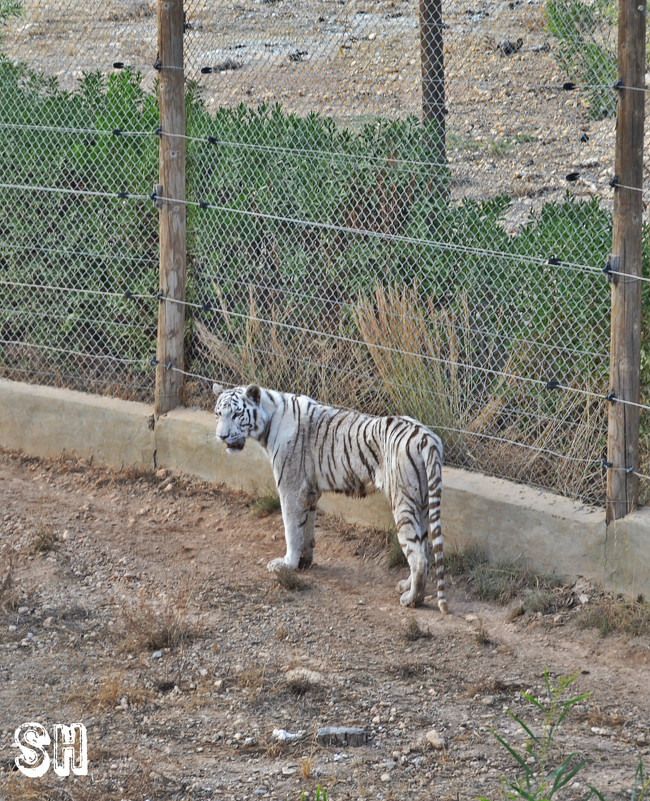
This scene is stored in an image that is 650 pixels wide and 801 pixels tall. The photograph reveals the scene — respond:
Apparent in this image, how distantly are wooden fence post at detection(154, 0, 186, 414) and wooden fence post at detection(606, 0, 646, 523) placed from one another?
126 inches

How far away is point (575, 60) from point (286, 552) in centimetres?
329

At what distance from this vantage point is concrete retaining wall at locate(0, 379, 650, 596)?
598 cm

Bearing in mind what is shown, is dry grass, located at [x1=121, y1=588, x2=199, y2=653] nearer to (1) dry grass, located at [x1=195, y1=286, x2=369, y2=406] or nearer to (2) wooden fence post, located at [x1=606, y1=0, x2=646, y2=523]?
(1) dry grass, located at [x1=195, y1=286, x2=369, y2=406]

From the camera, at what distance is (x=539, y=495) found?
6336 millimetres

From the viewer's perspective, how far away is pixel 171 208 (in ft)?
25.3

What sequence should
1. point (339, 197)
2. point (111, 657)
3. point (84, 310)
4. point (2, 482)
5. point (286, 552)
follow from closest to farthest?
point (111, 657), point (286, 552), point (339, 197), point (2, 482), point (84, 310)

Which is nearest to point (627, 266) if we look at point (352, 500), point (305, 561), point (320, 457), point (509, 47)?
point (509, 47)

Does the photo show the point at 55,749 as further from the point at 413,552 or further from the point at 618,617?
the point at 618,617

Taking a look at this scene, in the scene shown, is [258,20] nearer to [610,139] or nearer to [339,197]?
[339,197]

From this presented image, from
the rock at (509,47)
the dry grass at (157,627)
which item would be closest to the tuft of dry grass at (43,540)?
the dry grass at (157,627)

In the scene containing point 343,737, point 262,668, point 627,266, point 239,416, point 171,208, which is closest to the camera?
point 343,737

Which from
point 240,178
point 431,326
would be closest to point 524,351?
point 431,326

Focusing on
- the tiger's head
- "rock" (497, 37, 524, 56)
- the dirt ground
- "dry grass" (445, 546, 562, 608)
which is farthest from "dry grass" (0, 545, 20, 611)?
"rock" (497, 37, 524, 56)

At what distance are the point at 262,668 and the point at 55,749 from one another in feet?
3.67
